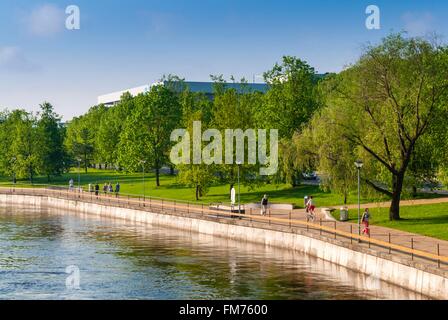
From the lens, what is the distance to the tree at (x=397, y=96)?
178ft

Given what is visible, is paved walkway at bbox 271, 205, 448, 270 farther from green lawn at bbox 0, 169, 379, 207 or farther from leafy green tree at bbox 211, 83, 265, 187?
leafy green tree at bbox 211, 83, 265, 187

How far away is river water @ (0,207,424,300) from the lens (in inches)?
1543

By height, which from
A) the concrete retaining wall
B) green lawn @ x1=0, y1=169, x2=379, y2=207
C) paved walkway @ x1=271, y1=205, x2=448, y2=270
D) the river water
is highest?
green lawn @ x1=0, y1=169, x2=379, y2=207

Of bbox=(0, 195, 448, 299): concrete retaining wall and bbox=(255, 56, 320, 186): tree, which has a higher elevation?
bbox=(255, 56, 320, 186): tree

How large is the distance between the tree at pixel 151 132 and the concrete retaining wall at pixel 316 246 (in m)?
18.3

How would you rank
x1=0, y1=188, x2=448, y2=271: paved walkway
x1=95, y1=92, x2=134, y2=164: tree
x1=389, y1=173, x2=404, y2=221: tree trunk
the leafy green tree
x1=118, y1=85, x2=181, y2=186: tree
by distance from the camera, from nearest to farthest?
x1=0, y1=188, x2=448, y2=271: paved walkway, x1=389, y1=173, x2=404, y2=221: tree trunk, the leafy green tree, x1=118, y1=85, x2=181, y2=186: tree, x1=95, y1=92, x2=134, y2=164: tree

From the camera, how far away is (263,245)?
5628 centimetres

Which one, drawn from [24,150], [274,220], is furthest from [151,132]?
[274,220]

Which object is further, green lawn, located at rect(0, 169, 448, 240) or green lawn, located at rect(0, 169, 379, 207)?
green lawn, located at rect(0, 169, 379, 207)

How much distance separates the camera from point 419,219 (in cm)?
5478

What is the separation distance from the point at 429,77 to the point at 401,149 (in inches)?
213

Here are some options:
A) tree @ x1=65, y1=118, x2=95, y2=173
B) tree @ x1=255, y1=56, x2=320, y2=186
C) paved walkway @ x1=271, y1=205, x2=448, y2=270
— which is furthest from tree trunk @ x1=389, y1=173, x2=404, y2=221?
tree @ x1=65, y1=118, x2=95, y2=173

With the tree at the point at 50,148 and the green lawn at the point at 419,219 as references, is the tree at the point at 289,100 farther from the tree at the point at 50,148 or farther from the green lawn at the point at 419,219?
the tree at the point at 50,148

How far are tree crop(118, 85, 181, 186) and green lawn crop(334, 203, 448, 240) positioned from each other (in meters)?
47.3
